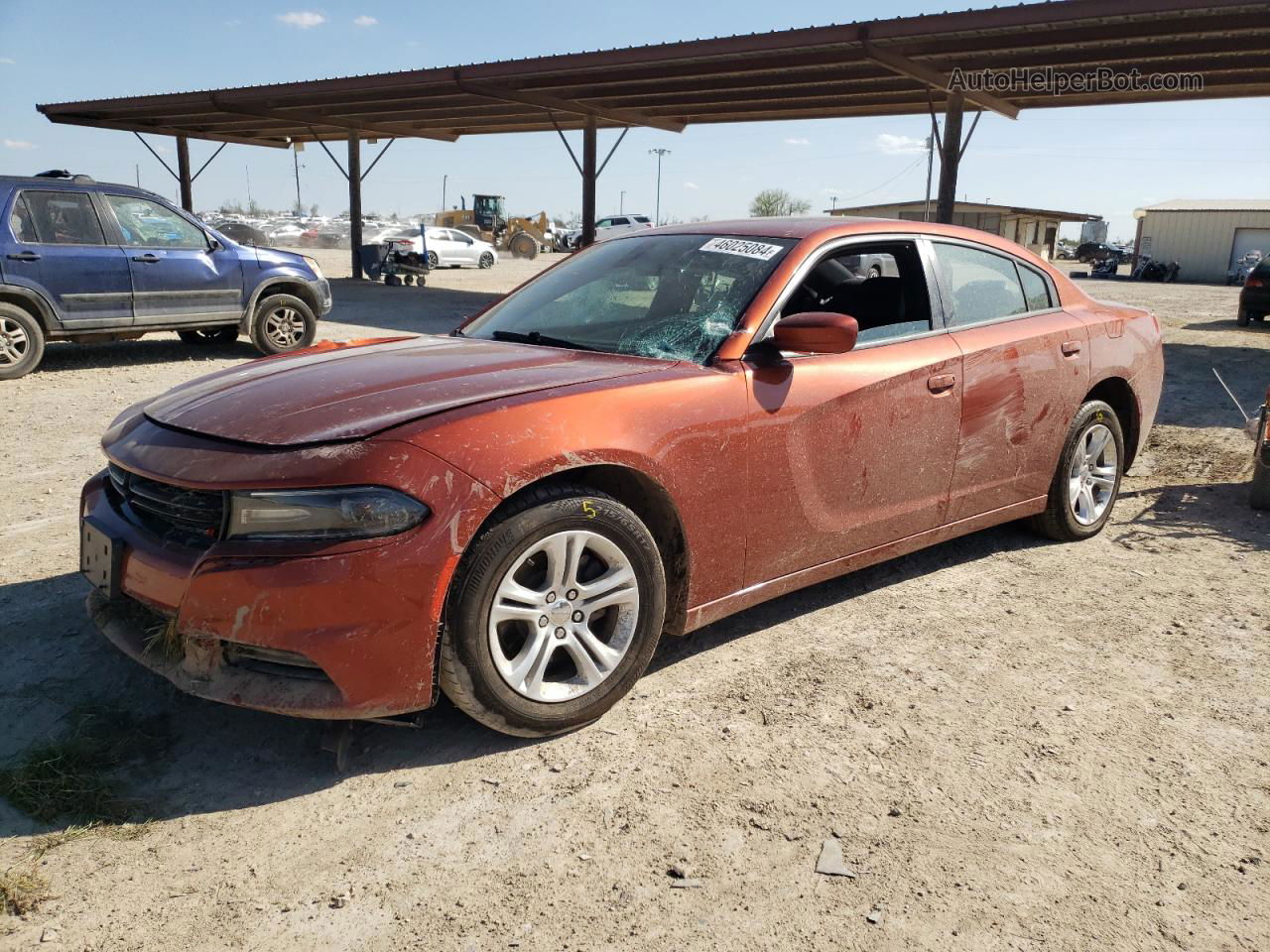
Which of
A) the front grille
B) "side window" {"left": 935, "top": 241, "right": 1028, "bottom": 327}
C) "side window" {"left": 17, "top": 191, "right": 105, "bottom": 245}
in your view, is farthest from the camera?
"side window" {"left": 17, "top": 191, "right": 105, "bottom": 245}

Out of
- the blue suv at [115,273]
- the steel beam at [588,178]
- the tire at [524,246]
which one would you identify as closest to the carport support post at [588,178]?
the steel beam at [588,178]

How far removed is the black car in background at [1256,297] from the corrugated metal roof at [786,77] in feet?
9.42

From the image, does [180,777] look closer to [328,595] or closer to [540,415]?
[328,595]

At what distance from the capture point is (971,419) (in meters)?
3.89

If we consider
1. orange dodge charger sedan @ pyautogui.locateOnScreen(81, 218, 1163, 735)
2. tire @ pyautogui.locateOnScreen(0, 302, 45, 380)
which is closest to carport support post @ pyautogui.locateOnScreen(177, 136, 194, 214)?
tire @ pyautogui.locateOnScreen(0, 302, 45, 380)

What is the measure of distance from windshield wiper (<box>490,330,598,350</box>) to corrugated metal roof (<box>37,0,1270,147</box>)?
9582 mm

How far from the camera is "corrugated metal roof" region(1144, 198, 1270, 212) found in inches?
1688

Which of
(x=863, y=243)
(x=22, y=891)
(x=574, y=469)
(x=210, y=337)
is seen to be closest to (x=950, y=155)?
(x=210, y=337)

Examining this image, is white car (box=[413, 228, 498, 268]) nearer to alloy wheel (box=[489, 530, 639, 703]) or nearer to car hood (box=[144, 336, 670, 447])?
car hood (box=[144, 336, 670, 447])

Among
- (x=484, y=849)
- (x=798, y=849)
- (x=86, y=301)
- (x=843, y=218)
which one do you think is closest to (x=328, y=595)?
(x=484, y=849)

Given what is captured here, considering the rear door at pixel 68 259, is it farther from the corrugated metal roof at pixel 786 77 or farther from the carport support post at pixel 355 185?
the carport support post at pixel 355 185

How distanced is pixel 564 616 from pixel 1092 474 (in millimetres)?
3207

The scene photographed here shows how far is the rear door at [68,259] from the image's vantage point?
29.6ft

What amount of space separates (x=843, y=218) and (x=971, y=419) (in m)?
0.97
